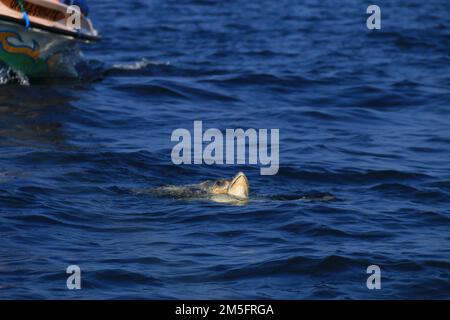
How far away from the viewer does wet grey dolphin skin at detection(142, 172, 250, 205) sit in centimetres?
1111

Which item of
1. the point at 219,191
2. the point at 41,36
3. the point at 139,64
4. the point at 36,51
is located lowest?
the point at 219,191

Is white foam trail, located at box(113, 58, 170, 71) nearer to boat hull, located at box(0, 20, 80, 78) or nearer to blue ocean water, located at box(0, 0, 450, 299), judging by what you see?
blue ocean water, located at box(0, 0, 450, 299)

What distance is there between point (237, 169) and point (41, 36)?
509 cm

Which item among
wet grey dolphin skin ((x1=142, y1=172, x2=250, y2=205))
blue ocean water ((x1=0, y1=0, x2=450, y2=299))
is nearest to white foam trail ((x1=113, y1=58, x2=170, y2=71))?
blue ocean water ((x1=0, y1=0, x2=450, y2=299))

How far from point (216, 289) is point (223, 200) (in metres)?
2.91

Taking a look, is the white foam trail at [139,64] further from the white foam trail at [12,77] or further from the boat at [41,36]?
the white foam trail at [12,77]

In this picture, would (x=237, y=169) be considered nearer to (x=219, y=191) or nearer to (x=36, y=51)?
(x=219, y=191)

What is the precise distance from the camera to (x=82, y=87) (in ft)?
57.4

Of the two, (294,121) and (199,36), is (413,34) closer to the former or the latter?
(199,36)

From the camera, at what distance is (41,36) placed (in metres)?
16.4

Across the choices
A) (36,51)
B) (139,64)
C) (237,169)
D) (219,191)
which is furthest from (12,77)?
(219,191)

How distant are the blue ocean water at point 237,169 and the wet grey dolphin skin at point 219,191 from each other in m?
0.17

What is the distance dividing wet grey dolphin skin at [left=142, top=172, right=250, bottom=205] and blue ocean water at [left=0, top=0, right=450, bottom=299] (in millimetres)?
168

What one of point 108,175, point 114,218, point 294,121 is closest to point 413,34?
point 294,121
